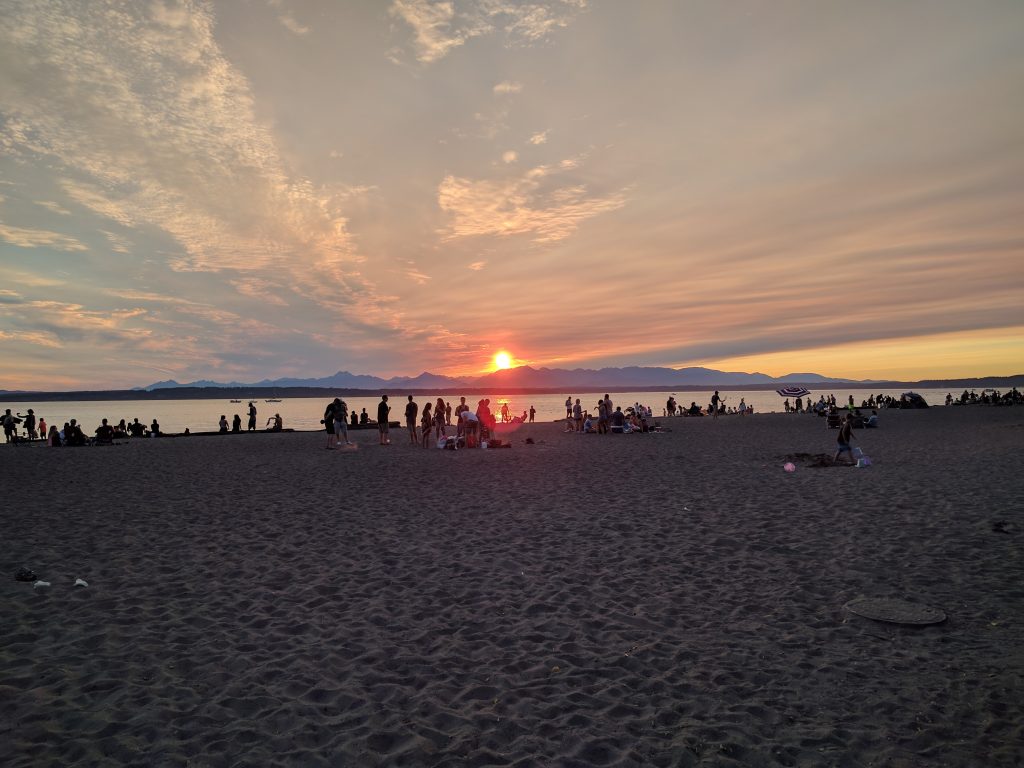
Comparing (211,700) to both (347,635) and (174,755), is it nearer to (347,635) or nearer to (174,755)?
(174,755)

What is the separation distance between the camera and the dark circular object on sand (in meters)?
7.21

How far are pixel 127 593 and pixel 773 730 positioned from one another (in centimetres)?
880

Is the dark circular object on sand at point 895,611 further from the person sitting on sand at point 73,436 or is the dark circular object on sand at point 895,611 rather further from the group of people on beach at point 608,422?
the person sitting on sand at point 73,436

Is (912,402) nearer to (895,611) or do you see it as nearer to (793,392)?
(793,392)

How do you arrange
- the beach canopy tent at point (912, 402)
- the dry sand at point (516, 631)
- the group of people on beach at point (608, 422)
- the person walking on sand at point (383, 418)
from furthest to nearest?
the beach canopy tent at point (912, 402)
the group of people on beach at point (608, 422)
the person walking on sand at point (383, 418)
the dry sand at point (516, 631)

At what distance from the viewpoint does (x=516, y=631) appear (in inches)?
283

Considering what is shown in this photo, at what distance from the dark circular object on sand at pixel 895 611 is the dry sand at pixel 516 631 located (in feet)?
0.63

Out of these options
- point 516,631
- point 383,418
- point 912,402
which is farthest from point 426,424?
point 912,402

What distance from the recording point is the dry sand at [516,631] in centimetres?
492

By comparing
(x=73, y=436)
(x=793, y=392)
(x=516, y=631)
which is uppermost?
(x=793, y=392)

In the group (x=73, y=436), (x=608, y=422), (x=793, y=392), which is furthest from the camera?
(x=793, y=392)

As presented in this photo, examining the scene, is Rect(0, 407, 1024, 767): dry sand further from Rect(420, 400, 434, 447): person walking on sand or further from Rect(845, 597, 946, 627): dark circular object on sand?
Rect(420, 400, 434, 447): person walking on sand

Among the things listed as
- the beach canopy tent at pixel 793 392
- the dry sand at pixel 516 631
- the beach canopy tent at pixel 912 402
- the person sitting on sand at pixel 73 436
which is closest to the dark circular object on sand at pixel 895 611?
the dry sand at pixel 516 631

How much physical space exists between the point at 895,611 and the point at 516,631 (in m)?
5.06
